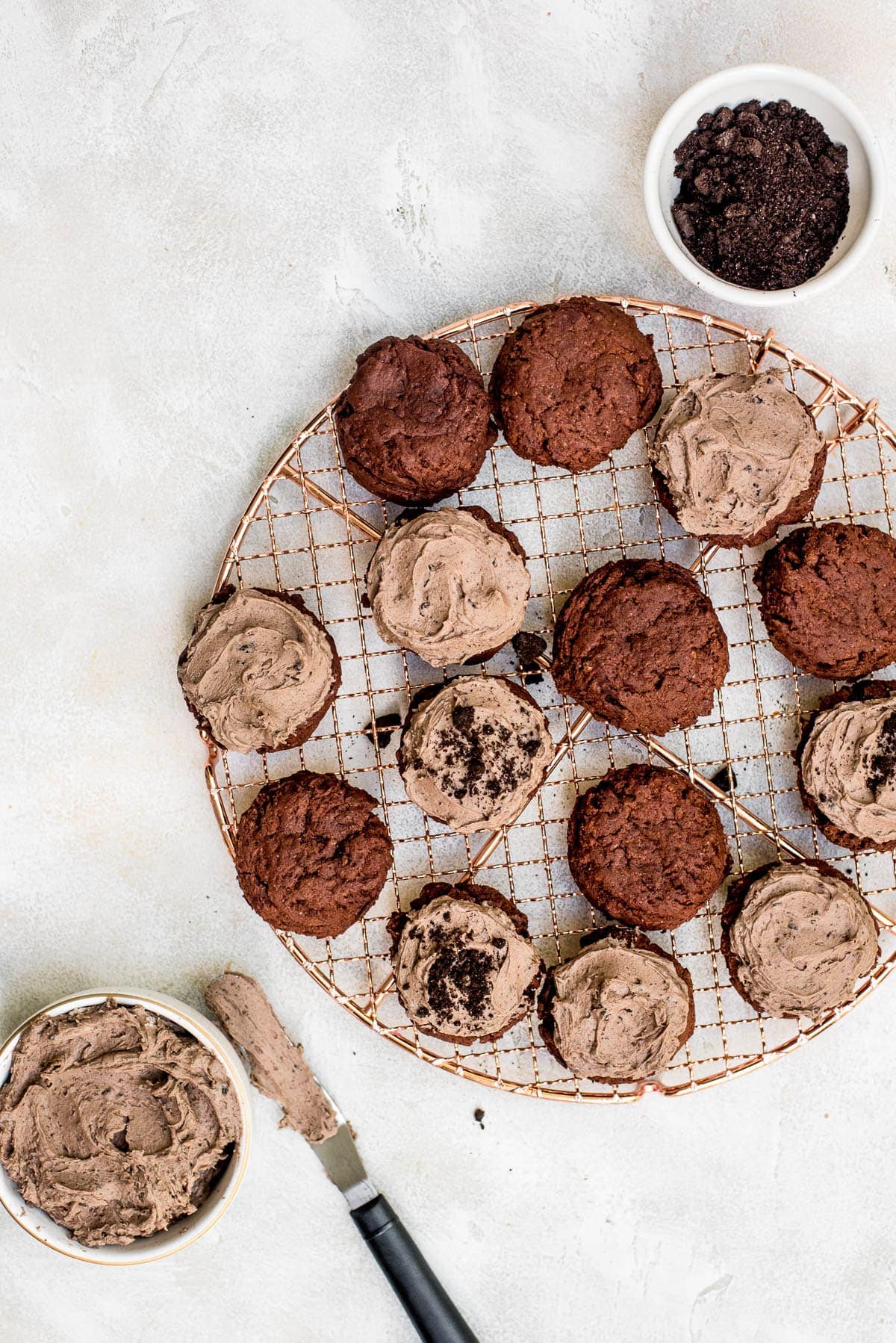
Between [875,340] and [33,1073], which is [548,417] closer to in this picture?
[875,340]

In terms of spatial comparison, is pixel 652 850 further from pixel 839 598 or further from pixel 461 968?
pixel 839 598

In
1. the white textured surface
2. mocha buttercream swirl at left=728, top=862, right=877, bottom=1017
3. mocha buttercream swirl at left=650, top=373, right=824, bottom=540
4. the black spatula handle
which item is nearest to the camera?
mocha buttercream swirl at left=650, top=373, right=824, bottom=540

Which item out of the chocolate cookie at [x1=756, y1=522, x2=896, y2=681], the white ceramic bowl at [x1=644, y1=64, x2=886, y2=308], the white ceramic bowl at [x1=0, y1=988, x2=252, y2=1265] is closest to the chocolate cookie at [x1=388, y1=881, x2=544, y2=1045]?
the white ceramic bowl at [x1=0, y1=988, x2=252, y2=1265]

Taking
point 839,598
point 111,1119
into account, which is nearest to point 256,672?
point 111,1119

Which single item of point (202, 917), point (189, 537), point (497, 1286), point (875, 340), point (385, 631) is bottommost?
point (497, 1286)

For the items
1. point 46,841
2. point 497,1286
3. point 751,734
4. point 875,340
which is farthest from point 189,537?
point 497,1286

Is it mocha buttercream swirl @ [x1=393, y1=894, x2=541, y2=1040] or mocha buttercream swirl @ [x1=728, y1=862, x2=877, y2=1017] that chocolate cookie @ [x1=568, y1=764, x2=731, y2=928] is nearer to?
mocha buttercream swirl @ [x1=728, y1=862, x2=877, y2=1017]

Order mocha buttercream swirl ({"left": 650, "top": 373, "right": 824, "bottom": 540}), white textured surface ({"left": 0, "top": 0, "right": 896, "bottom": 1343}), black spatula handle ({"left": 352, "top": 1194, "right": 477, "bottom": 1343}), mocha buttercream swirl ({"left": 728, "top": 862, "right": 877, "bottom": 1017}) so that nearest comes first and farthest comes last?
mocha buttercream swirl ({"left": 650, "top": 373, "right": 824, "bottom": 540}) < mocha buttercream swirl ({"left": 728, "top": 862, "right": 877, "bottom": 1017}) < black spatula handle ({"left": 352, "top": 1194, "right": 477, "bottom": 1343}) < white textured surface ({"left": 0, "top": 0, "right": 896, "bottom": 1343})
